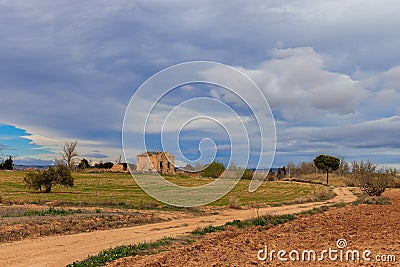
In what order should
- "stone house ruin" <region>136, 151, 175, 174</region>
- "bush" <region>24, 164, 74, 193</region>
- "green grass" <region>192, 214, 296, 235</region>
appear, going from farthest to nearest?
"bush" <region>24, 164, 74, 193</region> → "stone house ruin" <region>136, 151, 175, 174</region> → "green grass" <region>192, 214, 296, 235</region>

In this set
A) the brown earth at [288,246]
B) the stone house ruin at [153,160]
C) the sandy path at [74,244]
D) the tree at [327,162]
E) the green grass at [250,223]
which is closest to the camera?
the brown earth at [288,246]

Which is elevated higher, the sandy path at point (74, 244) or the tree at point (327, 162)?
the tree at point (327, 162)

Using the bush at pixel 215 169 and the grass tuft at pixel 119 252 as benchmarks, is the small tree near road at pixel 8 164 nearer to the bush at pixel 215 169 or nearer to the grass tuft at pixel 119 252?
the bush at pixel 215 169

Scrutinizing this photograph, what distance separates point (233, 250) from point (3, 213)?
1393 centimetres

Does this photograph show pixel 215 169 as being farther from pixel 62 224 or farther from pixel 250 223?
pixel 62 224

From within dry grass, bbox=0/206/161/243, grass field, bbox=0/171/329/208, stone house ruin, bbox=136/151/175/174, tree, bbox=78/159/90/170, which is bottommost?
dry grass, bbox=0/206/161/243

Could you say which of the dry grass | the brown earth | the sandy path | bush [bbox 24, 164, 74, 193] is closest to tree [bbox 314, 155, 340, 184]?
bush [bbox 24, 164, 74, 193]

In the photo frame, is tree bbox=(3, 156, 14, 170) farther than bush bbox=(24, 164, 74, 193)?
Yes

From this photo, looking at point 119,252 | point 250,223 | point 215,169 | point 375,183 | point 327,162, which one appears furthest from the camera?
point 327,162

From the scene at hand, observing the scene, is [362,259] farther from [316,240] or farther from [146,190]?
[146,190]

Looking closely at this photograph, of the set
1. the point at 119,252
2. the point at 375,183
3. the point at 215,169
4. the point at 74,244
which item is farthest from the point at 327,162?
the point at 119,252

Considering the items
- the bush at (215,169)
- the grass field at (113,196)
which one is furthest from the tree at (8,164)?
the bush at (215,169)

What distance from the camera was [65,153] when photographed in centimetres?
7400

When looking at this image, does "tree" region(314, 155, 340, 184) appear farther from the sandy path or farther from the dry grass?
the sandy path
